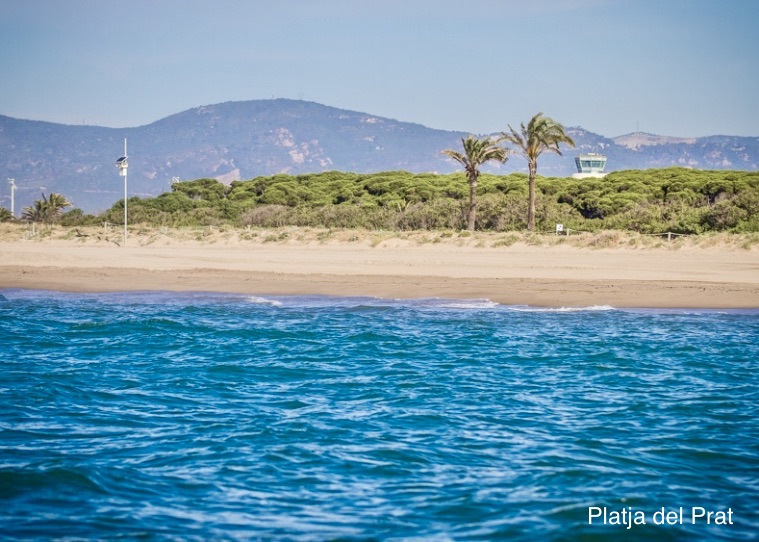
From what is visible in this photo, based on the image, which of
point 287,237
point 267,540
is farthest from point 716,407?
point 287,237

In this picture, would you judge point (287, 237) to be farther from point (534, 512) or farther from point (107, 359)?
point (534, 512)

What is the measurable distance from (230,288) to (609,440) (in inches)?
654

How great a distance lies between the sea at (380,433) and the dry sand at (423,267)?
529 cm

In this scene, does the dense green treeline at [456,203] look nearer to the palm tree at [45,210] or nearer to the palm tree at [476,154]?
the palm tree at [45,210]

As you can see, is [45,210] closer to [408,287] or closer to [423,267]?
[423,267]

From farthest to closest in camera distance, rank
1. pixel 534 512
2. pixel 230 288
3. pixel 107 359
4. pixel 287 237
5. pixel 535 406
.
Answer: pixel 287 237
pixel 230 288
pixel 107 359
pixel 535 406
pixel 534 512

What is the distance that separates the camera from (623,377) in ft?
39.1

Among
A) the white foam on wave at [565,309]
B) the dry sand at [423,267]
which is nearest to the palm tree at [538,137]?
the dry sand at [423,267]

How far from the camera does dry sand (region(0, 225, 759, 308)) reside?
2209cm

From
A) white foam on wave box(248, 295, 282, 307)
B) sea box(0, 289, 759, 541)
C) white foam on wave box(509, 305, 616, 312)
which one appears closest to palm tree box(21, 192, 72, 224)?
white foam on wave box(248, 295, 282, 307)

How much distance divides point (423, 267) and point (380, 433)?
18.9 m

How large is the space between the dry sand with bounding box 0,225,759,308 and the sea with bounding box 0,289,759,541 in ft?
17.4

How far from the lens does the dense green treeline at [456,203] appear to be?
39.2 meters

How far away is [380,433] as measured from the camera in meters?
8.96
